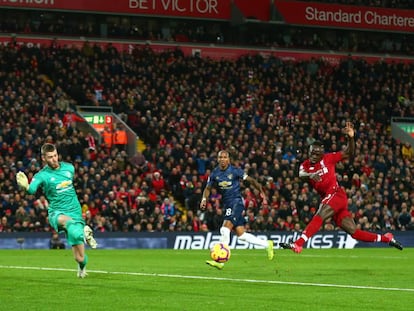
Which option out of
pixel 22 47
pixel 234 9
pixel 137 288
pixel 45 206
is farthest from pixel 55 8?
pixel 137 288

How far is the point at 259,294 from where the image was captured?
1505 centimetres

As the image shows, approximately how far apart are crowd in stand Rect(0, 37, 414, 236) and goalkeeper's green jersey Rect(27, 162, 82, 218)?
17211 millimetres

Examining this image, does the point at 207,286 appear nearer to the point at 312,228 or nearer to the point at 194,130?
the point at 312,228

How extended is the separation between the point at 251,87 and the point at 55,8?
34.7 feet

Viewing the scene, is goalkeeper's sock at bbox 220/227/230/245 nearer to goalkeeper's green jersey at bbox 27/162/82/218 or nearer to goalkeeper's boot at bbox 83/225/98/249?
goalkeeper's green jersey at bbox 27/162/82/218

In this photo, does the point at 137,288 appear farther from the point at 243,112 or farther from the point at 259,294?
the point at 243,112

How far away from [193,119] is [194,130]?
2.98 feet

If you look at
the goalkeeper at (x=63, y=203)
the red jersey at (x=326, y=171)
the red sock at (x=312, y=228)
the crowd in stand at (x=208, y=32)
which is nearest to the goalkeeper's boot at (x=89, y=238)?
the goalkeeper at (x=63, y=203)

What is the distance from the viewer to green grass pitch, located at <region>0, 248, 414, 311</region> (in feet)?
44.3

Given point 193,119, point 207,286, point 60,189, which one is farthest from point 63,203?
point 193,119

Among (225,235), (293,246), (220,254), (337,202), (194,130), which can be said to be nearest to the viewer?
(293,246)

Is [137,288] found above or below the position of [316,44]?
below

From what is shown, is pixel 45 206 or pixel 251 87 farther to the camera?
pixel 251 87

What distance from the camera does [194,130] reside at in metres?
45.3
